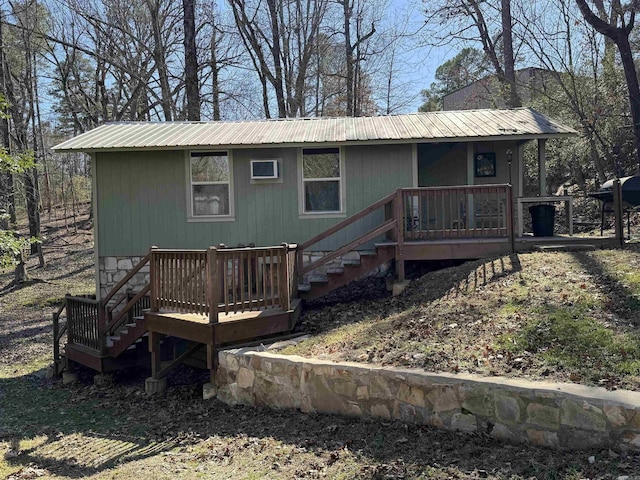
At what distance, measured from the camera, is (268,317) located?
21.0 feet

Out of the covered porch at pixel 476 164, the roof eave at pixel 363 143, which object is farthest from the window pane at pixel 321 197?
the covered porch at pixel 476 164

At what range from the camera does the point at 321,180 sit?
9523mm

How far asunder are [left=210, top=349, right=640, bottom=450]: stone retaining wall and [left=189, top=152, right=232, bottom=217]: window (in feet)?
14.2

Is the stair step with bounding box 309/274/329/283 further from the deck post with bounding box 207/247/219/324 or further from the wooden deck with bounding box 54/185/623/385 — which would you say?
the deck post with bounding box 207/247/219/324

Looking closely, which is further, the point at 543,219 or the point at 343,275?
the point at 543,219

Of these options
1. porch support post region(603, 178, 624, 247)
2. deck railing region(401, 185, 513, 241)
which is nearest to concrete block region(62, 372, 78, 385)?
deck railing region(401, 185, 513, 241)

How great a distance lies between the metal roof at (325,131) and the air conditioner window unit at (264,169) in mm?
441

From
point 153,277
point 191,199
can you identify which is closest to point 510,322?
point 153,277

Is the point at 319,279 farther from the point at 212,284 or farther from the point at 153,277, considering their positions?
the point at 153,277

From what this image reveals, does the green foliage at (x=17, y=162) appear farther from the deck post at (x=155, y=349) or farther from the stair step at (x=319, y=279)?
the stair step at (x=319, y=279)

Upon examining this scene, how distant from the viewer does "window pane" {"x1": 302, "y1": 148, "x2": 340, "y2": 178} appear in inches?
375

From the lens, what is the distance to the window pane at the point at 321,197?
954cm

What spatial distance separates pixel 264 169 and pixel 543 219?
516 cm

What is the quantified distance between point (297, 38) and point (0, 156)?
49.9 ft
